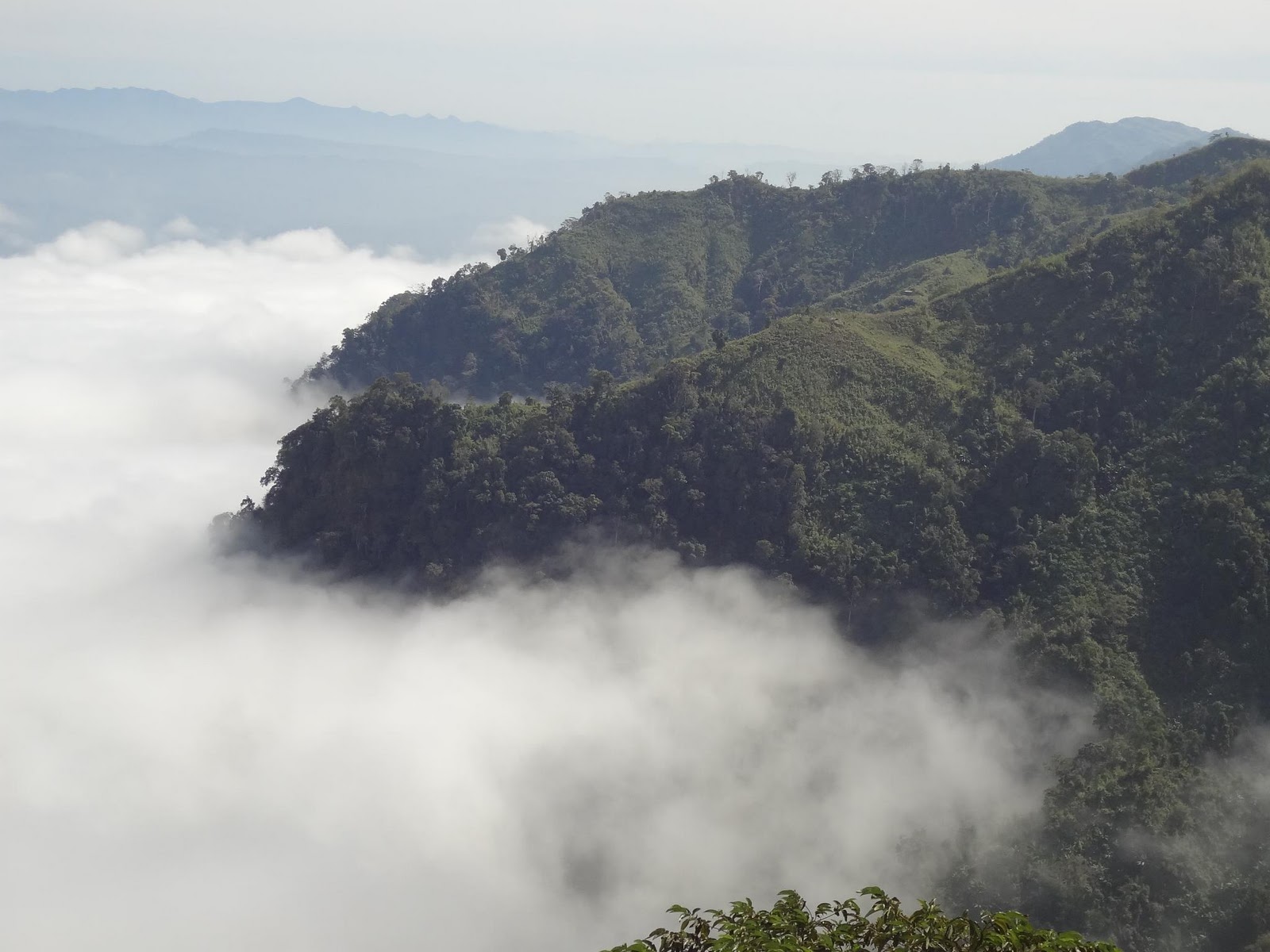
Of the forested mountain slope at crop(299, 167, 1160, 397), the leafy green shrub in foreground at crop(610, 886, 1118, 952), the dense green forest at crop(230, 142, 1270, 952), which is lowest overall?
the leafy green shrub in foreground at crop(610, 886, 1118, 952)

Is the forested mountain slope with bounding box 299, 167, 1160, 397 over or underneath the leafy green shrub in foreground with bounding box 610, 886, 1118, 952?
over

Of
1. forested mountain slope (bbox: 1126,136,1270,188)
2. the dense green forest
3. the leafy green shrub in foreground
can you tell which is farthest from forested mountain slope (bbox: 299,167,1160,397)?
the leafy green shrub in foreground

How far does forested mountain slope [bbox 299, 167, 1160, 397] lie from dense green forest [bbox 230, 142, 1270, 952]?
25.7 m

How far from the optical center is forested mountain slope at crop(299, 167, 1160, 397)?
94938 millimetres

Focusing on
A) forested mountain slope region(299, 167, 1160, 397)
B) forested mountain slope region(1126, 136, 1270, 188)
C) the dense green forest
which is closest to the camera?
the dense green forest

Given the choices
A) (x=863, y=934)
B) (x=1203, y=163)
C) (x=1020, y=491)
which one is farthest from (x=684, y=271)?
(x=863, y=934)

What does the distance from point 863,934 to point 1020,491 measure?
129 feet

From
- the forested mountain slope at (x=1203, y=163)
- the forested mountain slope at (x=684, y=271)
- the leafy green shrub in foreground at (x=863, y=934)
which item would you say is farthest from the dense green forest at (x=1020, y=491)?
the forested mountain slope at (x=684, y=271)

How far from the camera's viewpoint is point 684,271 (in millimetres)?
102938

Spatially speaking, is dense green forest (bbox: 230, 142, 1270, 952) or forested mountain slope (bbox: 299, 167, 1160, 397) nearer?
dense green forest (bbox: 230, 142, 1270, 952)

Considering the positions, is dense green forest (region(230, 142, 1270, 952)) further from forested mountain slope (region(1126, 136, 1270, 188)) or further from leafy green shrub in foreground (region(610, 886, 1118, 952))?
leafy green shrub in foreground (region(610, 886, 1118, 952))

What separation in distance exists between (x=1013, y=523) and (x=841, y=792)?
16.0m

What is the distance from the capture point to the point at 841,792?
42.1 meters

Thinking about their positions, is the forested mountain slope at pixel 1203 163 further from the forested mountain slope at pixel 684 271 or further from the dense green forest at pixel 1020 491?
the dense green forest at pixel 1020 491
